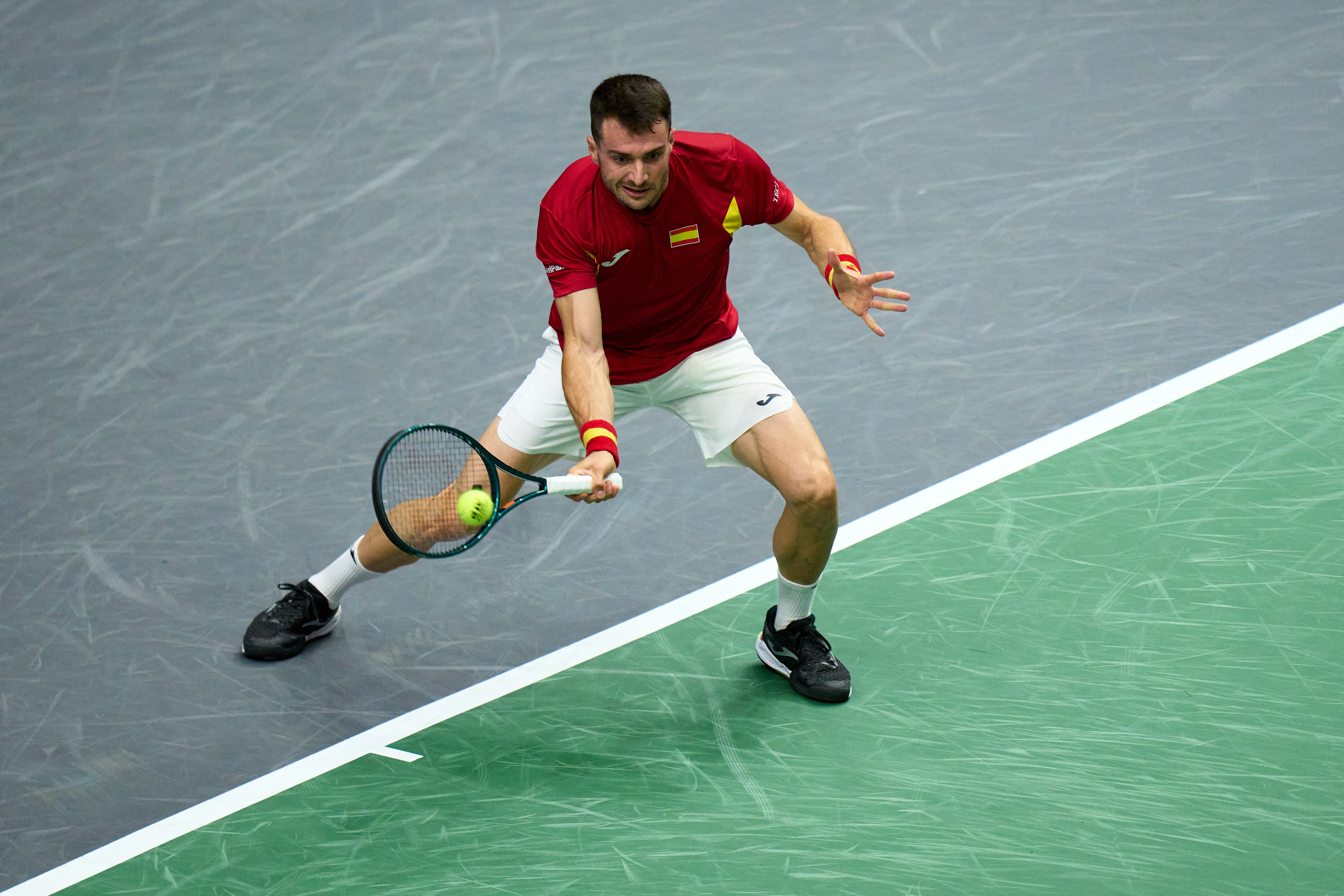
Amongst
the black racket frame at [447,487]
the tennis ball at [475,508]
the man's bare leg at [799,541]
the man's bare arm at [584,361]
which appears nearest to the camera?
the black racket frame at [447,487]

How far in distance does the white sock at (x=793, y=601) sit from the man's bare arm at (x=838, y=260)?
829 millimetres

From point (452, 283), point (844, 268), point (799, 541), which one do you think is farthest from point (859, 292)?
point (452, 283)

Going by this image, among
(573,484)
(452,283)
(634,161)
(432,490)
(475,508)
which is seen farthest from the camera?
(452,283)

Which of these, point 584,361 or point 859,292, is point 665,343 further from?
point 859,292

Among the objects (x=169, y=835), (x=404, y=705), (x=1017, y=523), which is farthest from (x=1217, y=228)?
(x=169, y=835)

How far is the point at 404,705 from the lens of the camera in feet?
15.1

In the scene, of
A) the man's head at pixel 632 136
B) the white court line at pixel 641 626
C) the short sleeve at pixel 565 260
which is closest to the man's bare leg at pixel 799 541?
the white court line at pixel 641 626

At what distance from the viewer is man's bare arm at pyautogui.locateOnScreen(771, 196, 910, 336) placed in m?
4.45

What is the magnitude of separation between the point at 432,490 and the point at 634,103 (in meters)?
1.28

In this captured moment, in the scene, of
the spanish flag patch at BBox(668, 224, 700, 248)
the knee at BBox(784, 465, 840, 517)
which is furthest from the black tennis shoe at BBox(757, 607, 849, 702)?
the spanish flag patch at BBox(668, 224, 700, 248)

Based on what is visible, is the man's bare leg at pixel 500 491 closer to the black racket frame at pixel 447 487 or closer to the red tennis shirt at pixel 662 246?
the black racket frame at pixel 447 487

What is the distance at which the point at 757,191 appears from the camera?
180 inches

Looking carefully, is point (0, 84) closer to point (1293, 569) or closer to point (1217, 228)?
point (1217, 228)

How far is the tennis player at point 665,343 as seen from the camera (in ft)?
13.9
